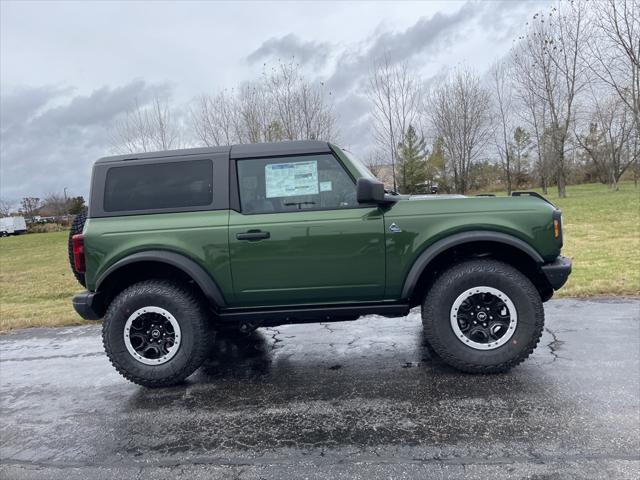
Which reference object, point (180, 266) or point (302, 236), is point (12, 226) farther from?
point (302, 236)

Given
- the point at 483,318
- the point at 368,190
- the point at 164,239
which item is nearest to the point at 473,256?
the point at 483,318

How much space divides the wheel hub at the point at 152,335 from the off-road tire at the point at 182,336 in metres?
0.03

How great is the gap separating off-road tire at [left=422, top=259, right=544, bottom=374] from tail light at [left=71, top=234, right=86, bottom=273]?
9.50 ft

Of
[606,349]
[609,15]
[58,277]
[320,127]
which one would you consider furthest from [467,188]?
[606,349]

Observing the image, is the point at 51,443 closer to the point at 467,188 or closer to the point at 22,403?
the point at 22,403

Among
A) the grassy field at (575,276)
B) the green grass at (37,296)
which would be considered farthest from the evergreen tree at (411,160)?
the green grass at (37,296)

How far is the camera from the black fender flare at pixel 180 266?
3.83m

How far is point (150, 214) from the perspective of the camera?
3961mm

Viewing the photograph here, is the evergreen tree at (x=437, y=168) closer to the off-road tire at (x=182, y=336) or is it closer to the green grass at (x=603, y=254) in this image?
the green grass at (x=603, y=254)

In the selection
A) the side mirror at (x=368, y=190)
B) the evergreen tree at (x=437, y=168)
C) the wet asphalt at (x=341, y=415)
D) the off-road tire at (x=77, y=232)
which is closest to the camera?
the wet asphalt at (x=341, y=415)

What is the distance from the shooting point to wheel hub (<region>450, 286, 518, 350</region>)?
3.73 meters

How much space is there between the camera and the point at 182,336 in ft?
12.8

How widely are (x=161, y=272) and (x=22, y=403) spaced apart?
1540 mm

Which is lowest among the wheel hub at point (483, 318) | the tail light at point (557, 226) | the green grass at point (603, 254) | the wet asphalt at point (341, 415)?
the wet asphalt at point (341, 415)
